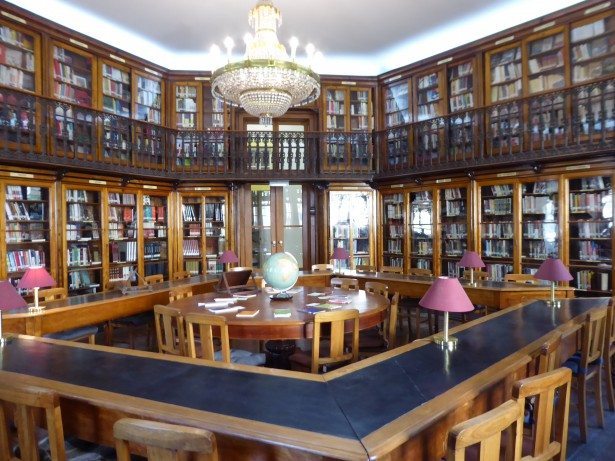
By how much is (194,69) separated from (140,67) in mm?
1090

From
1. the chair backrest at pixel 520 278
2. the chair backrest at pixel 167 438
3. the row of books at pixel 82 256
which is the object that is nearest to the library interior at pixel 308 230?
the chair backrest at pixel 167 438

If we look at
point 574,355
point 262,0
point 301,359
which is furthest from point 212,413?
point 262,0

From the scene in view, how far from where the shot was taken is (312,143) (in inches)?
330

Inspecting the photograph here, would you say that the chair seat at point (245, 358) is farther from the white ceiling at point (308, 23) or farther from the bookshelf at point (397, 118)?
the bookshelf at point (397, 118)

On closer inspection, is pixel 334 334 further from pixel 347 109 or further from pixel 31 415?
pixel 347 109

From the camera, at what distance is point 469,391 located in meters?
1.58

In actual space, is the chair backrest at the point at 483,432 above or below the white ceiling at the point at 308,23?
below

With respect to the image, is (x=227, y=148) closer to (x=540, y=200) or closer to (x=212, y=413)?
(x=540, y=200)

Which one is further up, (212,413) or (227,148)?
(227,148)

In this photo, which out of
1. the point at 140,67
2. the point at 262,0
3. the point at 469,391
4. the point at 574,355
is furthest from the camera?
the point at 140,67

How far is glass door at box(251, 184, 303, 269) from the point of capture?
29.3 feet

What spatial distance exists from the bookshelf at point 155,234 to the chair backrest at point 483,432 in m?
7.53

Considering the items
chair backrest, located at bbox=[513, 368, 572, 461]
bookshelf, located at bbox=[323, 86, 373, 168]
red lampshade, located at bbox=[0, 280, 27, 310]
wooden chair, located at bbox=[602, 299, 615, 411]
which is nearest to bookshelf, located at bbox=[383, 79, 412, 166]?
bookshelf, located at bbox=[323, 86, 373, 168]

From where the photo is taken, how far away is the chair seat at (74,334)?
3.82 metres
